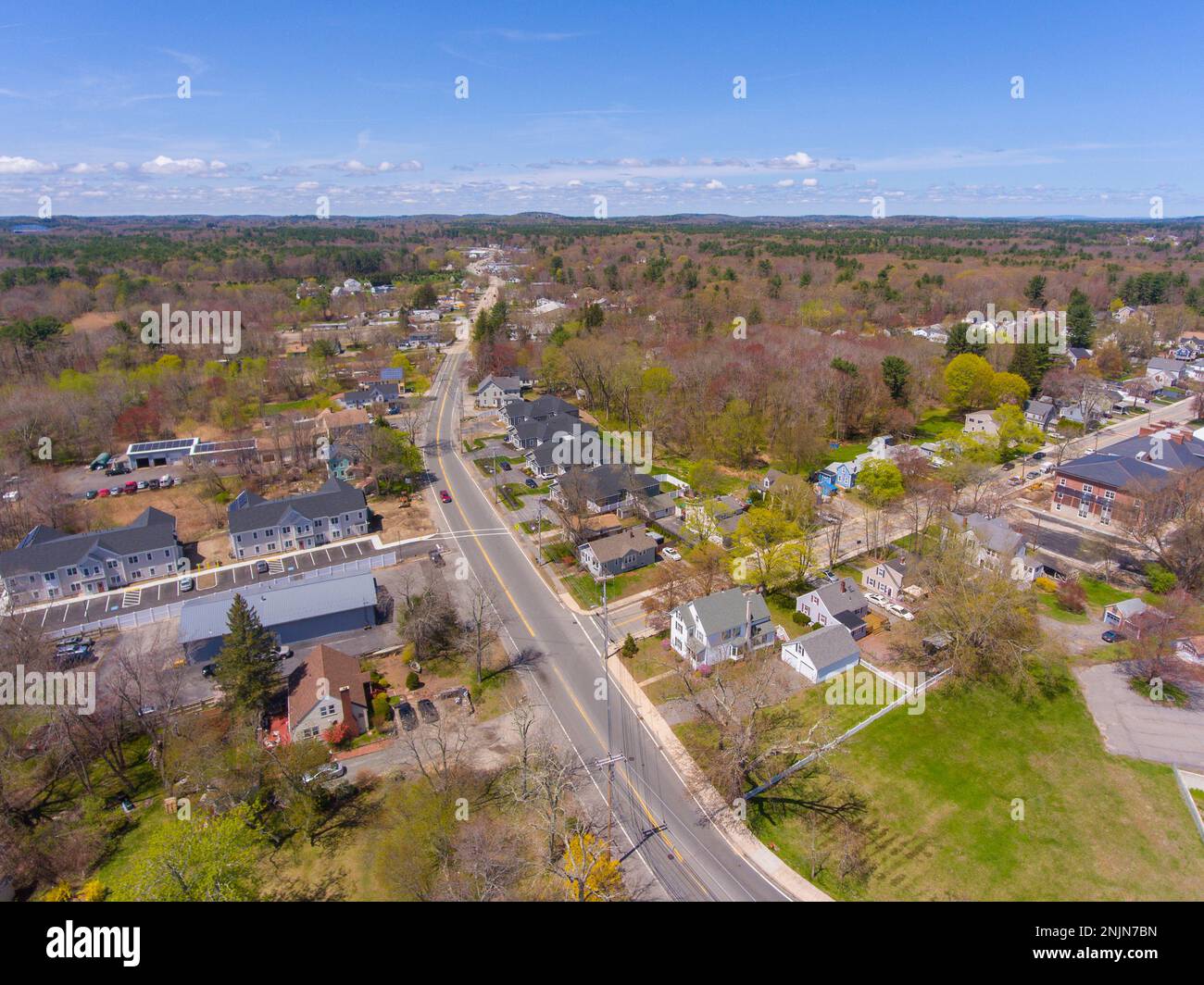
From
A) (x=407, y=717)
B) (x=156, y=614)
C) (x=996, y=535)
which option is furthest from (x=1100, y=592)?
(x=156, y=614)

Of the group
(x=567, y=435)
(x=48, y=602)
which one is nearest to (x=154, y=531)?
(x=48, y=602)

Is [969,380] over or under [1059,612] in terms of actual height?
over

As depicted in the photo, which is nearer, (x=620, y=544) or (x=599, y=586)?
(x=599, y=586)

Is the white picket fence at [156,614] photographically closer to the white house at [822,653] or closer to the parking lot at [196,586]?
the parking lot at [196,586]

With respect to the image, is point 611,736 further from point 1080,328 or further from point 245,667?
point 1080,328

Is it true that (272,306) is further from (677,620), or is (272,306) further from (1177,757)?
(1177,757)

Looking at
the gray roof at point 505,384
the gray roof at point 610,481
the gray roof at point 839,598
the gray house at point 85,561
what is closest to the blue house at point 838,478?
the gray roof at point 610,481
